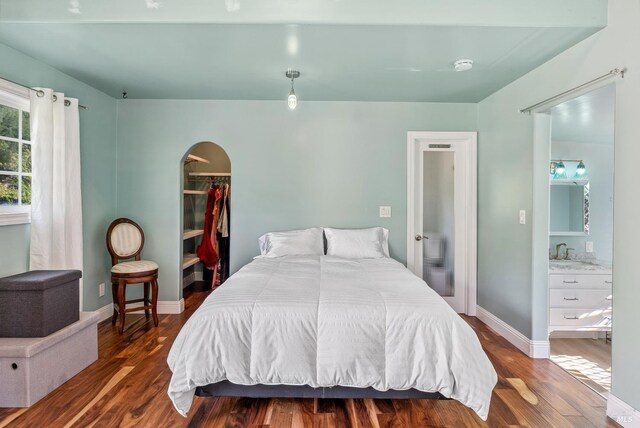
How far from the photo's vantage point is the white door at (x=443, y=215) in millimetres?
3889

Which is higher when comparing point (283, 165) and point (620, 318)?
point (283, 165)

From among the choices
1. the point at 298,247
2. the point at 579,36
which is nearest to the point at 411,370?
the point at 298,247

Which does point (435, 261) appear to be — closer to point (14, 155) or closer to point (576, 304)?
point (576, 304)

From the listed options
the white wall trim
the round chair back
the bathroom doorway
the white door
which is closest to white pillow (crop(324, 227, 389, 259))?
the white door

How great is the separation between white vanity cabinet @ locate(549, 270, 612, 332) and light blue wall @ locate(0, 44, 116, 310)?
4420 mm

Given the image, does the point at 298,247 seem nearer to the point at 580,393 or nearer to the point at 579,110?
the point at 580,393

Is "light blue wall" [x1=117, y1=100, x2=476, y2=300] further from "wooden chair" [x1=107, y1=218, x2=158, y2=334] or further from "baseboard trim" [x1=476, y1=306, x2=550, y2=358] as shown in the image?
"baseboard trim" [x1=476, y1=306, x2=550, y2=358]

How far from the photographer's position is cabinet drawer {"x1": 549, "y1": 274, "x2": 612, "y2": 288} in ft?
10.6

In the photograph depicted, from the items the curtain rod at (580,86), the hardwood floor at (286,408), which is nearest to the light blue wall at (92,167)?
the hardwood floor at (286,408)

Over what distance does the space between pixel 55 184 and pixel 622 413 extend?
4.16 m

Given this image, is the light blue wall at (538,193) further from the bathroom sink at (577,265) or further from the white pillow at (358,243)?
the white pillow at (358,243)

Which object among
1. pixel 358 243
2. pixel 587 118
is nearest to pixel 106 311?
pixel 358 243

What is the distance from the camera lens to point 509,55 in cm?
258

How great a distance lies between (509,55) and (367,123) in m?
1.56
